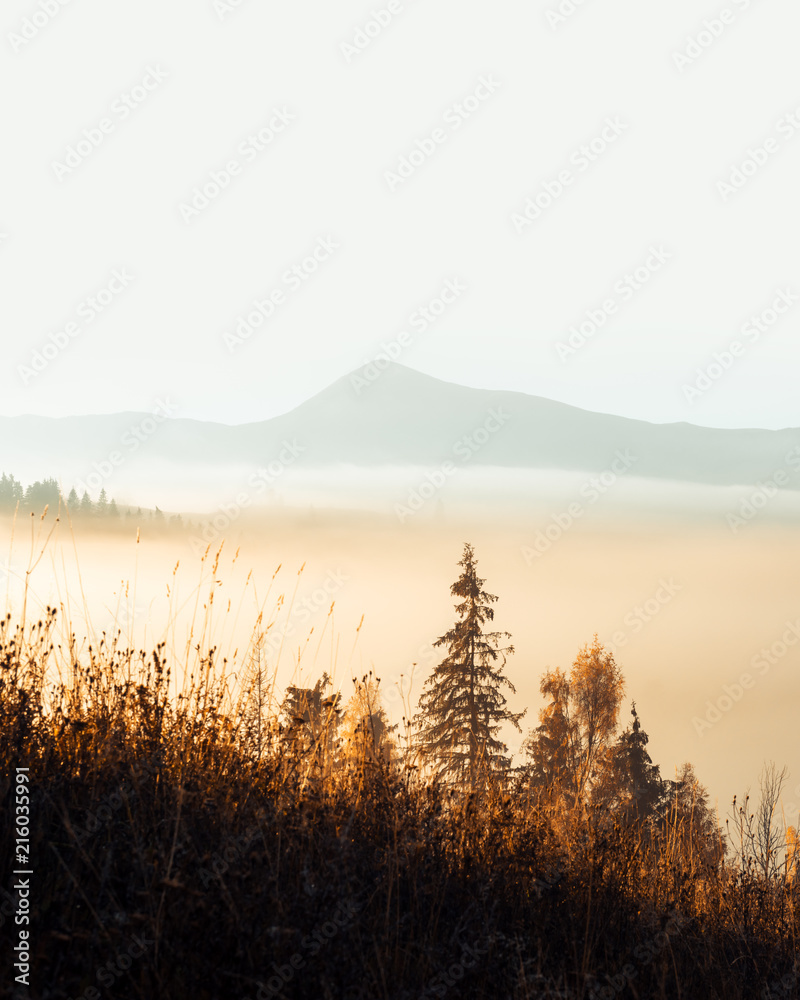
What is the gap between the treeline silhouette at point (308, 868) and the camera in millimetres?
2826

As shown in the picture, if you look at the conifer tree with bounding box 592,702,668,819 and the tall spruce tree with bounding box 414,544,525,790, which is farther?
the conifer tree with bounding box 592,702,668,819

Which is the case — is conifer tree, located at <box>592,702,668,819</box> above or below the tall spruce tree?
below

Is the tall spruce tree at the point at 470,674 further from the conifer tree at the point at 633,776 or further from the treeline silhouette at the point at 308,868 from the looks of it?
the treeline silhouette at the point at 308,868

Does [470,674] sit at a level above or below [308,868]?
above

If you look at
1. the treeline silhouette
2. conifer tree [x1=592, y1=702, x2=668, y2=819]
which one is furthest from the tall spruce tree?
the treeline silhouette

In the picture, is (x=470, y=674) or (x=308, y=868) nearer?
(x=308, y=868)

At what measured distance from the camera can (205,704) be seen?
184 inches

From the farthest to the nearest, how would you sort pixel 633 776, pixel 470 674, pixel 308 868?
pixel 633 776 < pixel 470 674 < pixel 308 868

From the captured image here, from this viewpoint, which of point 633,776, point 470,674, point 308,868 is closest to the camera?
point 308,868

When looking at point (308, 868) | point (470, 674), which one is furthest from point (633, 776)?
point (308, 868)

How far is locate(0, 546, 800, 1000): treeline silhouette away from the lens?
2.83 m

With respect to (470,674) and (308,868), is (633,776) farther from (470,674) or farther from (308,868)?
(308,868)

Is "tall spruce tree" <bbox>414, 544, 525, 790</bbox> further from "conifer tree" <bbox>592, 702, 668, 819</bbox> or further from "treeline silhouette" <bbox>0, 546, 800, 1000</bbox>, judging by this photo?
"treeline silhouette" <bbox>0, 546, 800, 1000</bbox>

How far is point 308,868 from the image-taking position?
3.36 metres
